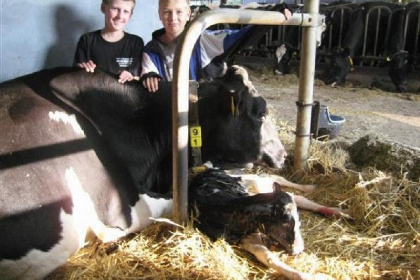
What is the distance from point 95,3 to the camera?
14.8 ft

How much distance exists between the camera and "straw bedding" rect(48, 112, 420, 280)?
250cm

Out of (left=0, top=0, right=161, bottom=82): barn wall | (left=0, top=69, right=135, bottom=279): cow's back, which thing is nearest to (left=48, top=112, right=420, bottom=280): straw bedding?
(left=0, top=69, right=135, bottom=279): cow's back

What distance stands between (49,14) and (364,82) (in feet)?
26.9

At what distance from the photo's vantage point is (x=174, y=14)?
3.66 m

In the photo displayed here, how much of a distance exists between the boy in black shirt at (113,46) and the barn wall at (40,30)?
15.4 inches

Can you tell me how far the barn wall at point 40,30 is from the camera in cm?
372

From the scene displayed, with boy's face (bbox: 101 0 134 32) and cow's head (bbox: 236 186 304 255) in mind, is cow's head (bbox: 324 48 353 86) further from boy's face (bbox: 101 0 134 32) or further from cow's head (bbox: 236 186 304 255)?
cow's head (bbox: 236 186 304 255)

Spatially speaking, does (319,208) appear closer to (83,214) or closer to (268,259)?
(268,259)

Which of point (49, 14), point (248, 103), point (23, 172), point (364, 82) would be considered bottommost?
point (364, 82)

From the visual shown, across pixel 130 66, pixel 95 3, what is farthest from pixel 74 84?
pixel 95 3

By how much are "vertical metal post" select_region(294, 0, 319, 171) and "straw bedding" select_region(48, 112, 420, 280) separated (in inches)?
24.2

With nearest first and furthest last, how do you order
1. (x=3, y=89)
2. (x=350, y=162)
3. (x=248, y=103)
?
(x=3, y=89), (x=248, y=103), (x=350, y=162)

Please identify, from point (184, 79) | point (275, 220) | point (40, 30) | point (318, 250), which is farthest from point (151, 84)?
point (318, 250)

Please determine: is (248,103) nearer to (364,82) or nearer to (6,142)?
(6,142)
